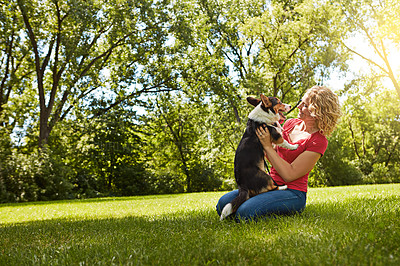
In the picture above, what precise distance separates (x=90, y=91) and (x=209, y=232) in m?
21.8

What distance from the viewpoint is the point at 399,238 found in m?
2.80

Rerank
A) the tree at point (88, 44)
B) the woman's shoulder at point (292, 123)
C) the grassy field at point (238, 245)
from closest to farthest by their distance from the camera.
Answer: the grassy field at point (238, 245) → the woman's shoulder at point (292, 123) → the tree at point (88, 44)

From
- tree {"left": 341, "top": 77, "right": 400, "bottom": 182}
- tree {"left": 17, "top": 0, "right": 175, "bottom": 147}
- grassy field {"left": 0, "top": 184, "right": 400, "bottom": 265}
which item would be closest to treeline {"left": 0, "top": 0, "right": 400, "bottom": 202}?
tree {"left": 17, "top": 0, "right": 175, "bottom": 147}

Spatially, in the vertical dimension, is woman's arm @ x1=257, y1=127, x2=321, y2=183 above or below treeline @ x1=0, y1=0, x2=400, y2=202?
below

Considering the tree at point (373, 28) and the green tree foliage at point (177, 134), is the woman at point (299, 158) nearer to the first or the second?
the tree at point (373, 28)

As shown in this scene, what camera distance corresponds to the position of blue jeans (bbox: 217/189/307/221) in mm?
3986

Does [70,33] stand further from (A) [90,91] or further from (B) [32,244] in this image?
(B) [32,244]

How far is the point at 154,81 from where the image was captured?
77.4 feet

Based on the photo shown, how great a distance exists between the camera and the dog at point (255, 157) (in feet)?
13.1

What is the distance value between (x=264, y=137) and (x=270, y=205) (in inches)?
33.1

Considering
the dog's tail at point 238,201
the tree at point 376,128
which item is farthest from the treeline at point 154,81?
the dog's tail at point 238,201

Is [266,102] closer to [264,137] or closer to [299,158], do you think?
[264,137]

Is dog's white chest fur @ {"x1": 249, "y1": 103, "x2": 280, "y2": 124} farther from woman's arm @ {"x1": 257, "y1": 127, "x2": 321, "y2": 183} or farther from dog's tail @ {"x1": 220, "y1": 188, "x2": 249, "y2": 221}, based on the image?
dog's tail @ {"x1": 220, "y1": 188, "x2": 249, "y2": 221}

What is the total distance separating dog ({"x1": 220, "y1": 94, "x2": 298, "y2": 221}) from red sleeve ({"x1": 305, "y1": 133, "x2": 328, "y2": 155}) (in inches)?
7.4
